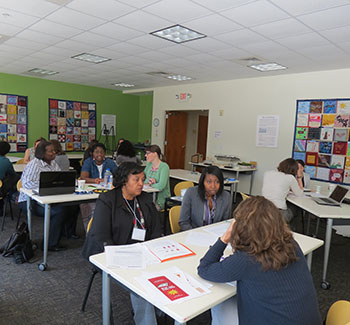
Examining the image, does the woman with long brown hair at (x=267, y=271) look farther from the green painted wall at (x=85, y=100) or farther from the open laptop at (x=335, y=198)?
the green painted wall at (x=85, y=100)

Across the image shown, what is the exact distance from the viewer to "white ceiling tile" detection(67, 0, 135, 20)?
3068 mm

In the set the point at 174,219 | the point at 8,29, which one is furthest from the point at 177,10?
the point at 8,29

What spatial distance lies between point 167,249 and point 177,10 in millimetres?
2534

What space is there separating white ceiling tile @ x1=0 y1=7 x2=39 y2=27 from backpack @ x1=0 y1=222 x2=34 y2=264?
2488 millimetres

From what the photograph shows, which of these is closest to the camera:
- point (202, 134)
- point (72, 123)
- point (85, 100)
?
point (72, 123)

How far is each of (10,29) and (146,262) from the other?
3.97 meters

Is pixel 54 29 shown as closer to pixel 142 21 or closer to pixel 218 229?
pixel 142 21

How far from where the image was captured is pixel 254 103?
6715mm

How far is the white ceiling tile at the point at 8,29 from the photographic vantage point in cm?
393

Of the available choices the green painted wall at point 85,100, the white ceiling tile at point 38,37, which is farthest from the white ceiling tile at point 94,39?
the green painted wall at point 85,100

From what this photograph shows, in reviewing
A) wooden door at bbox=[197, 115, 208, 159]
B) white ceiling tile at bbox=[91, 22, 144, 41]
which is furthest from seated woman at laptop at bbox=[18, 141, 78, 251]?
wooden door at bbox=[197, 115, 208, 159]

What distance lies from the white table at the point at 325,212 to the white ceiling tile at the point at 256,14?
83.7 inches

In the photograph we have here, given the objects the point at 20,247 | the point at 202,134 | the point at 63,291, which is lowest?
the point at 63,291

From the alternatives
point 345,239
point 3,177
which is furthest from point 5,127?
point 345,239
